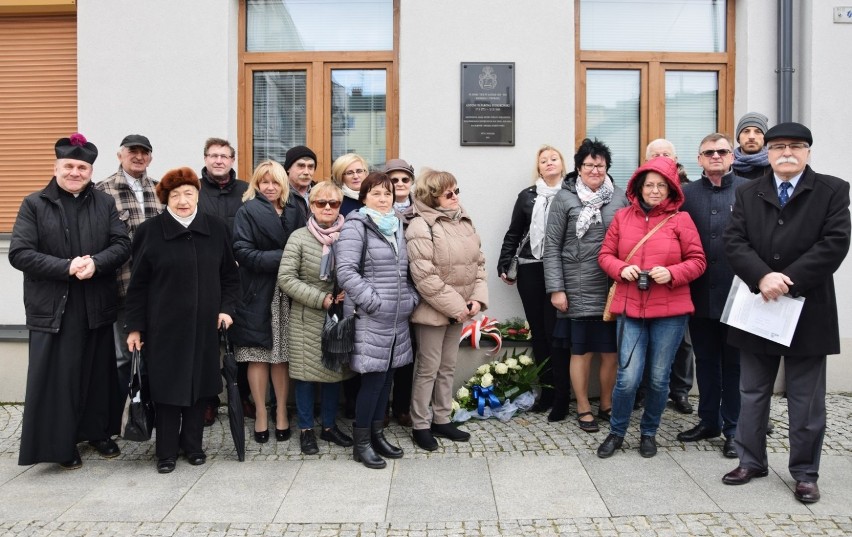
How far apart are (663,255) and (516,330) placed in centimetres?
189

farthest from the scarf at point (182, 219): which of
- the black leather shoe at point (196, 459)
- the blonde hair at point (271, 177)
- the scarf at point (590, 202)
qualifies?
the scarf at point (590, 202)

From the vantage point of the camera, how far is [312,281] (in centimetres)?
489

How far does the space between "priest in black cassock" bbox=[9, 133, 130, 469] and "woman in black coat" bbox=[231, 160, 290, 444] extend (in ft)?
2.62

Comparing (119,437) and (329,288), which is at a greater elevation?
(329,288)

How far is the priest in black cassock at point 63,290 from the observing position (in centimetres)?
454

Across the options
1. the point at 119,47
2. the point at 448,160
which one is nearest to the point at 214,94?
the point at 119,47

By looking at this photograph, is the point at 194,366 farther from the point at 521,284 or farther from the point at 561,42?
the point at 561,42

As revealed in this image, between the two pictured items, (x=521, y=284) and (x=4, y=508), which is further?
(x=521, y=284)

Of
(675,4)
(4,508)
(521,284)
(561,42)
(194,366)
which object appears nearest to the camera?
(4,508)

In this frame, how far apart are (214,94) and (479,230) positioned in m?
2.72

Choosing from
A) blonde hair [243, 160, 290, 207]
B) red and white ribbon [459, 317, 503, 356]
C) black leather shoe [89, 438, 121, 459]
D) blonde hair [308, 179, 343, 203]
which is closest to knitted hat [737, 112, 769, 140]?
red and white ribbon [459, 317, 503, 356]

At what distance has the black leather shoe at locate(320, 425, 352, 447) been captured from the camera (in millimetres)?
5020

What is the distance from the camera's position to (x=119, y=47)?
21.5 ft

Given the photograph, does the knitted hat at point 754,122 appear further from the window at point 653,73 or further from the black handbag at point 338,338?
the black handbag at point 338,338
